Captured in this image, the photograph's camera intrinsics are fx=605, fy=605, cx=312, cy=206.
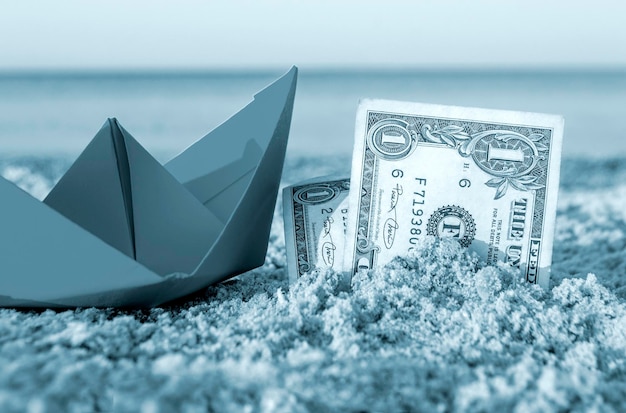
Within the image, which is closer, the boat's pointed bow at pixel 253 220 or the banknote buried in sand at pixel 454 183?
the boat's pointed bow at pixel 253 220

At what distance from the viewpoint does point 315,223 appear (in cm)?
130

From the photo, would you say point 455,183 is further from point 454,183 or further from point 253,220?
point 253,220

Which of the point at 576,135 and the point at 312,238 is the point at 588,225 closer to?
the point at 312,238

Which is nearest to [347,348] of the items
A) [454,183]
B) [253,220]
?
[253,220]

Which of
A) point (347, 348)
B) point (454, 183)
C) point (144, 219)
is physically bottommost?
point (347, 348)

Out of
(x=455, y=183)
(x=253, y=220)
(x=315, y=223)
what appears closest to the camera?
(x=253, y=220)

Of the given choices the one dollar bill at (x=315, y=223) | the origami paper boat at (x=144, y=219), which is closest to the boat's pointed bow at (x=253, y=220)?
the origami paper boat at (x=144, y=219)

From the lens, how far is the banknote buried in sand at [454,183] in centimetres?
117

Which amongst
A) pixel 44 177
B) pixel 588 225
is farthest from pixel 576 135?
pixel 44 177

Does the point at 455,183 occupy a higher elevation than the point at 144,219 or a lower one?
higher

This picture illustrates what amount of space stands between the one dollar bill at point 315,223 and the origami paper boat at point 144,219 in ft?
0.36

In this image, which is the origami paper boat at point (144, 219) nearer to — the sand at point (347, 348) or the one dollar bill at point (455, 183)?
the sand at point (347, 348)

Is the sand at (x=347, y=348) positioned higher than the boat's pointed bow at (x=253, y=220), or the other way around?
the boat's pointed bow at (x=253, y=220)

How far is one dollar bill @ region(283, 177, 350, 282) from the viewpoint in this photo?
127 cm
